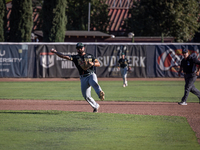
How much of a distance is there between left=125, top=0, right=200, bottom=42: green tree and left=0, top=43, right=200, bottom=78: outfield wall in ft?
50.4

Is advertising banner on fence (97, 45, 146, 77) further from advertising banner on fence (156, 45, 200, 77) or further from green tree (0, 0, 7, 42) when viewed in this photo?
green tree (0, 0, 7, 42)

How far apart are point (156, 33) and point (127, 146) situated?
3978 cm

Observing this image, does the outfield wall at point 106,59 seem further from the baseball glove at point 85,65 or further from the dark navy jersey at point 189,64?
the baseball glove at point 85,65

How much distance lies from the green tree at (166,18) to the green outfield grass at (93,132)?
111ft

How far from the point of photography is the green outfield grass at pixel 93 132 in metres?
6.02

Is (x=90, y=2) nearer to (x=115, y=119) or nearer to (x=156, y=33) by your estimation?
(x=156, y=33)

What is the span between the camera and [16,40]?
105 feet

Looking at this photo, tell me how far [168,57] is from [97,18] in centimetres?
2406

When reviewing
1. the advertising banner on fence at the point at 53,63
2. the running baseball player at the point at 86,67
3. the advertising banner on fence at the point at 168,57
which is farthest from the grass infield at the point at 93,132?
the advertising banner on fence at the point at 168,57

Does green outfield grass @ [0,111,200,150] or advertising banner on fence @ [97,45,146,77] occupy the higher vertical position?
green outfield grass @ [0,111,200,150]

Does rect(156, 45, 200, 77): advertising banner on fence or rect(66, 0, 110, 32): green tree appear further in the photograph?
rect(66, 0, 110, 32): green tree

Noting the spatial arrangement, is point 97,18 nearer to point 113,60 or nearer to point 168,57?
point 113,60

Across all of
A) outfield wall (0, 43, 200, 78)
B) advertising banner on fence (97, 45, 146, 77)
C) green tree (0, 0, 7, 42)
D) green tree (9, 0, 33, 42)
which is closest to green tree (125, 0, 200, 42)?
outfield wall (0, 43, 200, 78)

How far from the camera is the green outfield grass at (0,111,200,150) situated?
602 centimetres
